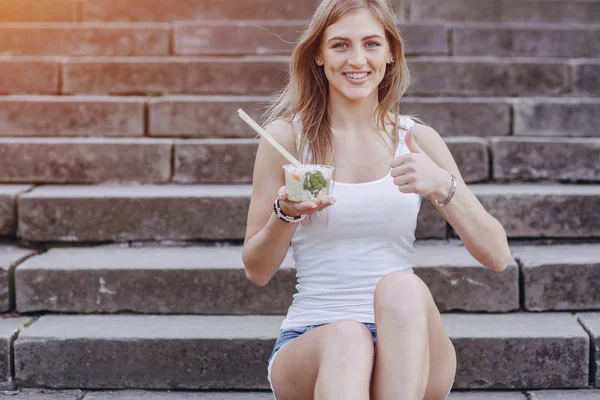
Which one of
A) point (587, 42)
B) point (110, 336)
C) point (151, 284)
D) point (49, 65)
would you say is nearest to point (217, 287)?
point (151, 284)

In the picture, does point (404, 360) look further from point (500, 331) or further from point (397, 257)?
point (500, 331)

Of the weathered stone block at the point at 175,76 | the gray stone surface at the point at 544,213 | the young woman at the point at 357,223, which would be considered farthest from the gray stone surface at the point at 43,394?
the weathered stone block at the point at 175,76

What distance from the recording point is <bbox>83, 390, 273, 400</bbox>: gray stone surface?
2502 millimetres

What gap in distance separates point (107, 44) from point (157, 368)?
248cm

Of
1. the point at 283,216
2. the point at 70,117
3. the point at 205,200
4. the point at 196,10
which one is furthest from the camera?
the point at 196,10

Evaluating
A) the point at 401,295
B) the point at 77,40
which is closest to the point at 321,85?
the point at 401,295

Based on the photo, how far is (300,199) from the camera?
1.71 m

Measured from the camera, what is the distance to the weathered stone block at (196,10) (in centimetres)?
467

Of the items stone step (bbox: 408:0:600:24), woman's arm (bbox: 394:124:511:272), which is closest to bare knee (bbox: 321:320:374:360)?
woman's arm (bbox: 394:124:511:272)

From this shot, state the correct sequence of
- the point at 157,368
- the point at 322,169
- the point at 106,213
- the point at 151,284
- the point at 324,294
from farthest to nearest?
1. the point at 106,213
2. the point at 151,284
3. the point at 157,368
4. the point at 324,294
5. the point at 322,169

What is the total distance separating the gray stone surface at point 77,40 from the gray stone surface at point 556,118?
222cm

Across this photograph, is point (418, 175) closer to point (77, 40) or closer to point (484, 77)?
point (484, 77)

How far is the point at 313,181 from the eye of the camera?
168 cm

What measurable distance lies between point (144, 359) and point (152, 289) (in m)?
0.32
